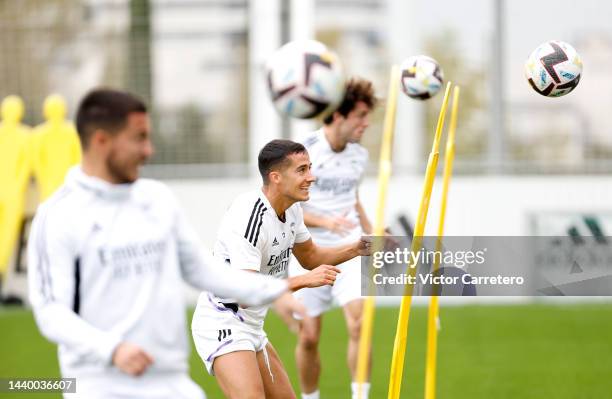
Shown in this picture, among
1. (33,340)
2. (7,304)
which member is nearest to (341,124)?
(33,340)

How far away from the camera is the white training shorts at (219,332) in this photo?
6.00 metres

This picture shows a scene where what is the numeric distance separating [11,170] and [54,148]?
31.6 inches

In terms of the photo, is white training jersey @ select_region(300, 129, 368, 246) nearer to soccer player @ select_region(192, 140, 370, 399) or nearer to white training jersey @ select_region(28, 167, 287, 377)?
soccer player @ select_region(192, 140, 370, 399)

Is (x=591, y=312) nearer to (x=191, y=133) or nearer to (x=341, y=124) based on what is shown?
(x=191, y=133)

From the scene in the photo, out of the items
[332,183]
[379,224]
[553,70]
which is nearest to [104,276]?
[379,224]

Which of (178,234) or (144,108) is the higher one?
(144,108)

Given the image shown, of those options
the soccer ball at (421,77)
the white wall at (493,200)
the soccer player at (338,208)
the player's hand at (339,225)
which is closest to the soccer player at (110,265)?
the soccer ball at (421,77)

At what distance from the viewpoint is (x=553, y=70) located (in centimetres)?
674

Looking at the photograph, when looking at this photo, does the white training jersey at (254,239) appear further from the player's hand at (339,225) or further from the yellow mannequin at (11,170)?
the yellow mannequin at (11,170)

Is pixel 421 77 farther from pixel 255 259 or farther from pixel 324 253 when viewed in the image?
pixel 255 259

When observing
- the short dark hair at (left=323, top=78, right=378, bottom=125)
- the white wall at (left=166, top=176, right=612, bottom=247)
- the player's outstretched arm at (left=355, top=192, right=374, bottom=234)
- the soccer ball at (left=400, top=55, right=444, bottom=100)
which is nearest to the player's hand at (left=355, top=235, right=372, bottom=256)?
the soccer ball at (left=400, top=55, right=444, bottom=100)

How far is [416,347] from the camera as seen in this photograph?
42.7 feet

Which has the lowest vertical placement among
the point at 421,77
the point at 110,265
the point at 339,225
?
the point at 339,225

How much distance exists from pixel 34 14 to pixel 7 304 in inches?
178
